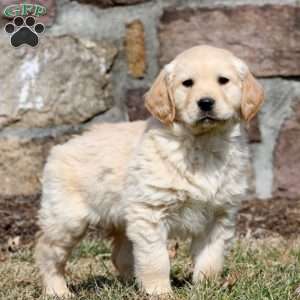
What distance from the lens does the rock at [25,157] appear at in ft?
18.7

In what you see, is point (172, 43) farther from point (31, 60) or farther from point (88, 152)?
point (88, 152)

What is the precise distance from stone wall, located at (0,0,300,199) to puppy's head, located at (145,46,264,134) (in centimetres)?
139

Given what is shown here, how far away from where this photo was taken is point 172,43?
5.71 m

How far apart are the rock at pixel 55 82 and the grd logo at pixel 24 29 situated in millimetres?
50

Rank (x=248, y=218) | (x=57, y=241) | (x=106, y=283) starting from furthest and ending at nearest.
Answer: (x=248, y=218) < (x=57, y=241) < (x=106, y=283)

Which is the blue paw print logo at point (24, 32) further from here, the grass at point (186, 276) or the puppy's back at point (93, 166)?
the grass at point (186, 276)

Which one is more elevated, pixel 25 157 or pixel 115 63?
pixel 115 63

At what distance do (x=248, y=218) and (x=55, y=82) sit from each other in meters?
1.61

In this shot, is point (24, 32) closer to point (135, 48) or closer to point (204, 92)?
point (135, 48)

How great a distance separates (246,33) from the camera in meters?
5.74

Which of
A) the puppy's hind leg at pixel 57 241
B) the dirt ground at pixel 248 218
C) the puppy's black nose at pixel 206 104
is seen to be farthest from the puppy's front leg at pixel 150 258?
the dirt ground at pixel 248 218

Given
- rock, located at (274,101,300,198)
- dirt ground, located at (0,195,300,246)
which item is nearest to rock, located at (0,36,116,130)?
dirt ground, located at (0,195,300,246)

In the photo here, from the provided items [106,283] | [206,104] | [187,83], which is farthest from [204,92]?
[106,283]

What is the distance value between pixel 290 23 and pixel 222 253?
201 cm
